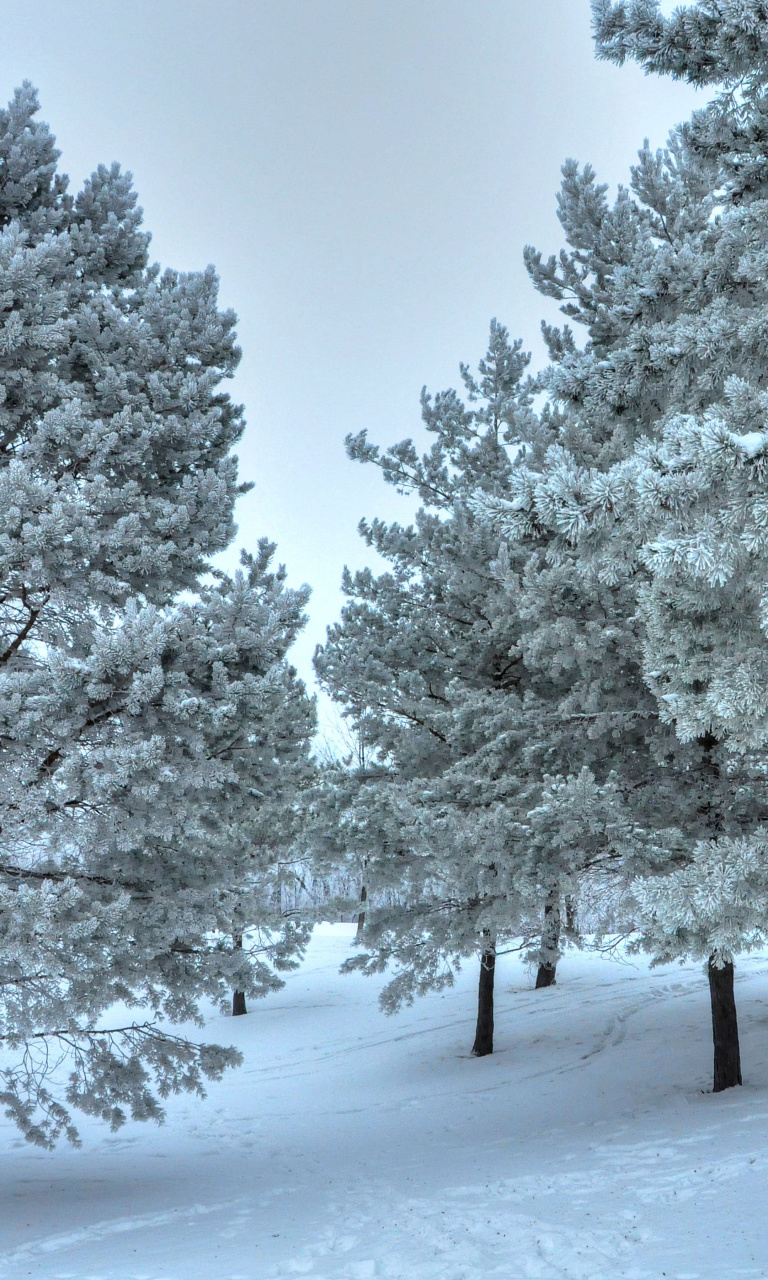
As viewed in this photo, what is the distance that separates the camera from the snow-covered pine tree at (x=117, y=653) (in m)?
5.37

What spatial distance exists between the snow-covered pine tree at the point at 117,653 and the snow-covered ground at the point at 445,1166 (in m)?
1.28

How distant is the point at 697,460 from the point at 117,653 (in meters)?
3.65

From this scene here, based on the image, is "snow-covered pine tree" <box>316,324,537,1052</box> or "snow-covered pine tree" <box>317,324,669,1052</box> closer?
"snow-covered pine tree" <box>317,324,669,1052</box>

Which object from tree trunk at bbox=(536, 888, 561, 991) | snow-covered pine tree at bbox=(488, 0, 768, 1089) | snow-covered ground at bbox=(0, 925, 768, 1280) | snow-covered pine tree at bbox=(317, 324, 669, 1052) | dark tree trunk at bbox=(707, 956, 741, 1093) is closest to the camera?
snow-covered pine tree at bbox=(488, 0, 768, 1089)

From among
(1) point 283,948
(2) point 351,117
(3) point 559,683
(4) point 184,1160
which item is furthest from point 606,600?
(2) point 351,117

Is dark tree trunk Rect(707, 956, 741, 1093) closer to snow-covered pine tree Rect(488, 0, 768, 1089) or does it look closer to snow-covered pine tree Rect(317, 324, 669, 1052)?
snow-covered pine tree Rect(317, 324, 669, 1052)

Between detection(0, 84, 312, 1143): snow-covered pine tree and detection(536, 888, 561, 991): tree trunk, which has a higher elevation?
detection(0, 84, 312, 1143): snow-covered pine tree

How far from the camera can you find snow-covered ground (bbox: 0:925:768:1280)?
536cm

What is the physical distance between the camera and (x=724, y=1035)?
29.3 feet

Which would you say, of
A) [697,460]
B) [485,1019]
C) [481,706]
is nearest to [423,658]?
[481,706]

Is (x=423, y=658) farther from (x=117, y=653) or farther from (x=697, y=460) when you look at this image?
(x=697, y=460)

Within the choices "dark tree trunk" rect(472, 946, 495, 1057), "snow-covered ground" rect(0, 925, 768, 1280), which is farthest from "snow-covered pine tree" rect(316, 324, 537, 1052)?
"dark tree trunk" rect(472, 946, 495, 1057)

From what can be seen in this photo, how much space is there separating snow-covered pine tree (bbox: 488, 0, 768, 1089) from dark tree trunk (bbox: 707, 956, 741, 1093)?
455 centimetres

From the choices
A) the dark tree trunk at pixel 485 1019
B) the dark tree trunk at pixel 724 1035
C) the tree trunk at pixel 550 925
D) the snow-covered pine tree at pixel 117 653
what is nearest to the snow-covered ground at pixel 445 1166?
the dark tree trunk at pixel 724 1035
